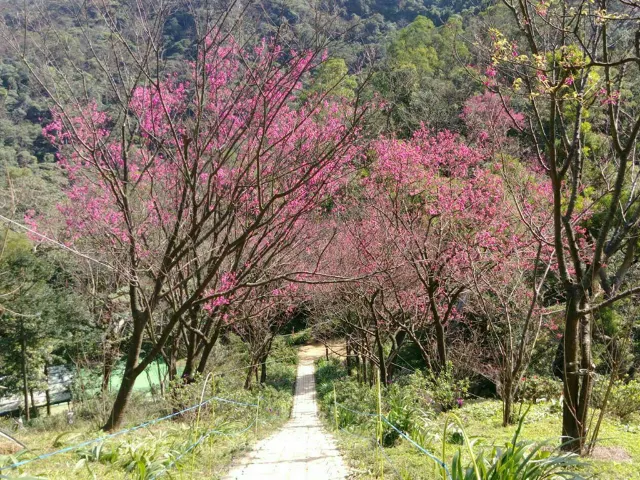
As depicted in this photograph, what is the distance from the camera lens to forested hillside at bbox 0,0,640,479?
4477 millimetres

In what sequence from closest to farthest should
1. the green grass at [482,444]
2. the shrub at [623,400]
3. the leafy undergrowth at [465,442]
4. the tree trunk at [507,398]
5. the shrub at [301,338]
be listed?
the leafy undergrowth at [465,442], the green grass at [482,444], the tree trunk at [507,398], the shrub at [623,400], the shrub at [301,338]

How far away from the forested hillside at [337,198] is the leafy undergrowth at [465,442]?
5 cm

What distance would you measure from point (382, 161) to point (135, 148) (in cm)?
462

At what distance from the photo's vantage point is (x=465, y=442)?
2855 mm

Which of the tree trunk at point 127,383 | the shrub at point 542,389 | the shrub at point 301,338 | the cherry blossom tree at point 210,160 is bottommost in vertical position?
the shrub at point 301,338

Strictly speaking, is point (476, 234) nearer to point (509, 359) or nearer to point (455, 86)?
point (509, 359)

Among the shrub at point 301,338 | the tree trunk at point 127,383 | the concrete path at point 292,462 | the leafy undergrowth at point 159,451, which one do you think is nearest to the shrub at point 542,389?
the concrete path at point 292,462

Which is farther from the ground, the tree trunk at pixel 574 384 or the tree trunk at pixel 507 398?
the tree trunk at pixel 574 384

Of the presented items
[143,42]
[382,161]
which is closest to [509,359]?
[382,161]

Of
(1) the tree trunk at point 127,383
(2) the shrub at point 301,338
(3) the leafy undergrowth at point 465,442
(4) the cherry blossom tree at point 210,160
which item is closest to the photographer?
(3) the leafy undergrowth at point 465,442

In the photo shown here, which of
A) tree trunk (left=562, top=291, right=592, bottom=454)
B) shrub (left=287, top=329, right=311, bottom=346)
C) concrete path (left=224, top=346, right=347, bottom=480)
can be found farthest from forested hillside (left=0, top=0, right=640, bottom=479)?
shrub (left=287, top=329, right=311, bottom=346)

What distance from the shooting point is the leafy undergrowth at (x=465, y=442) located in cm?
346

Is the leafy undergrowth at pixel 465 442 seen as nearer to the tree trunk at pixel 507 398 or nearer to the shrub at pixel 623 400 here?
the tree trunk at pixel 507 398

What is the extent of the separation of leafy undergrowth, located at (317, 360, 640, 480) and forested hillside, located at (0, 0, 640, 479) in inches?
1.9
